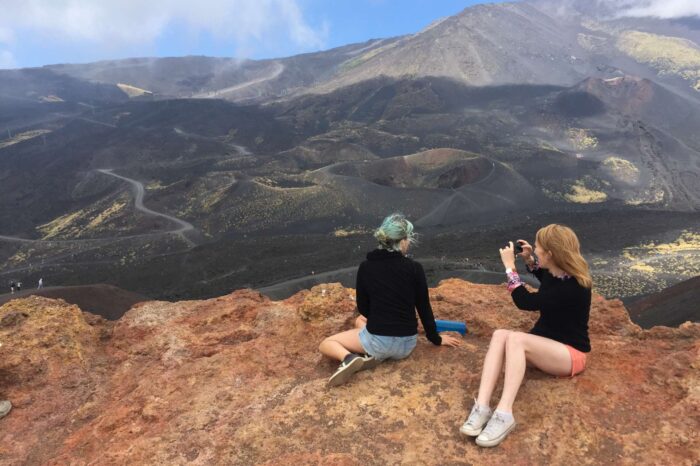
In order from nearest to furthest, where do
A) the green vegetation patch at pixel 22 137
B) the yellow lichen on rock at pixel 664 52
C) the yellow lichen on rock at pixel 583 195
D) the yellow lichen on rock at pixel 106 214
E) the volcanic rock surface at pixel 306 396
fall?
1. the volcanic rock surface at pixel 306 396
2. the yellow lichen on rock at pixel 106 214
3. the yellow lichen on rock at pixel 583 195
4. the green vegetation patch at pixel 22 137
5. the yellow lichen on rock at pixel 664 52

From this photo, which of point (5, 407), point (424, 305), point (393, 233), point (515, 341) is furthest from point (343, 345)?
point (5, 407)

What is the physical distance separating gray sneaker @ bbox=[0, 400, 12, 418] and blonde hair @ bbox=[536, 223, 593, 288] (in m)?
5.59

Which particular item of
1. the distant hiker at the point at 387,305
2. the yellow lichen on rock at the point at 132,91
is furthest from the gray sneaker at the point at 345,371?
the yellow lichen on rock at the point at 132,91

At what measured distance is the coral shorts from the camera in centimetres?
402

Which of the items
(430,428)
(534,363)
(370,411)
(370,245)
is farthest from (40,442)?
(370,245)

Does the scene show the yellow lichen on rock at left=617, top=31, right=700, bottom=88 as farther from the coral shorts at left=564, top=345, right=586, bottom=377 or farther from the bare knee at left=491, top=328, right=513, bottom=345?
the bare knee at left=491, top=328, right=513, bottom=345

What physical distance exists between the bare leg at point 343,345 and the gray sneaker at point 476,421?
1347 millimetres

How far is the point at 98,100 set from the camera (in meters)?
120

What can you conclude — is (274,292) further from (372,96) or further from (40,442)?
(372,96)

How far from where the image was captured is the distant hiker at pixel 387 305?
438 cm

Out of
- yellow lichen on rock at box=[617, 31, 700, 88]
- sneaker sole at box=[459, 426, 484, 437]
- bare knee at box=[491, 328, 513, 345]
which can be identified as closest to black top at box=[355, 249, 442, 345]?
bare knee at box=[491, 328, 513, 345]

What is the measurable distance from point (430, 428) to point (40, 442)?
12.1 ft

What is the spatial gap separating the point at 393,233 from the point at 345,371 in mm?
1382

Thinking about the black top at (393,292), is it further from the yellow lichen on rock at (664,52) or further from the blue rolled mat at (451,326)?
the yellow lichen on rock at (664,52)
